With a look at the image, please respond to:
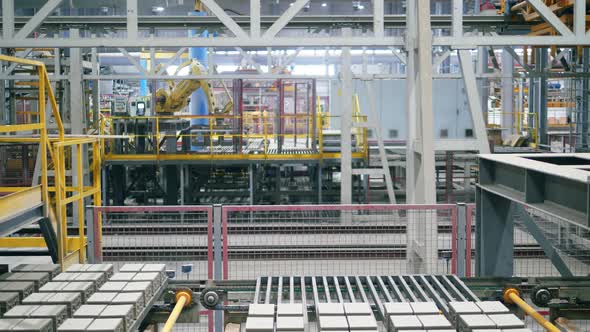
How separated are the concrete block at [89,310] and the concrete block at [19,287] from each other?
690mm

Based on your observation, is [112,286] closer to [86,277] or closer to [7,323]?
[86,277]

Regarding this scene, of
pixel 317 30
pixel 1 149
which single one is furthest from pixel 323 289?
pixel 1 149

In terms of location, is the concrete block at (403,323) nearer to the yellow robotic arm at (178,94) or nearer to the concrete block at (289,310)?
the concrete block at (289,310)

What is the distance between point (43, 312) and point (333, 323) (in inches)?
85.5

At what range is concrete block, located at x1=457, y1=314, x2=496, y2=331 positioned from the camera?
4.56m

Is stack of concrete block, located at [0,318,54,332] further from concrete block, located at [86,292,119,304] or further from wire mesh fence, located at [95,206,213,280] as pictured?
wire mesh fence, located at [95,206,213,280]

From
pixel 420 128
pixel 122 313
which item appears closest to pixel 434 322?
pixel 122 313

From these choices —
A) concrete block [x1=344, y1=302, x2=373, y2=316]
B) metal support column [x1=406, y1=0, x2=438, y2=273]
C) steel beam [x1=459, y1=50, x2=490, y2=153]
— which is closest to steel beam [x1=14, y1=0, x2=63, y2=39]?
metal support column [x1=406, y1=0, x2=438, y2=273]

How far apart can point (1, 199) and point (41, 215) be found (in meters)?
0.93

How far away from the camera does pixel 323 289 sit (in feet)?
20.3

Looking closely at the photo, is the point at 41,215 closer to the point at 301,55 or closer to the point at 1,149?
the point at 1,149

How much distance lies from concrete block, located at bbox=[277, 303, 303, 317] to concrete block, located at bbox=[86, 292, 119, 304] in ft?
4.48

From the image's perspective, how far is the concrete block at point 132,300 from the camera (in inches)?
205

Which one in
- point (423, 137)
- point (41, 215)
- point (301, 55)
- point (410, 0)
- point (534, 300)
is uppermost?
point (301, 55)
